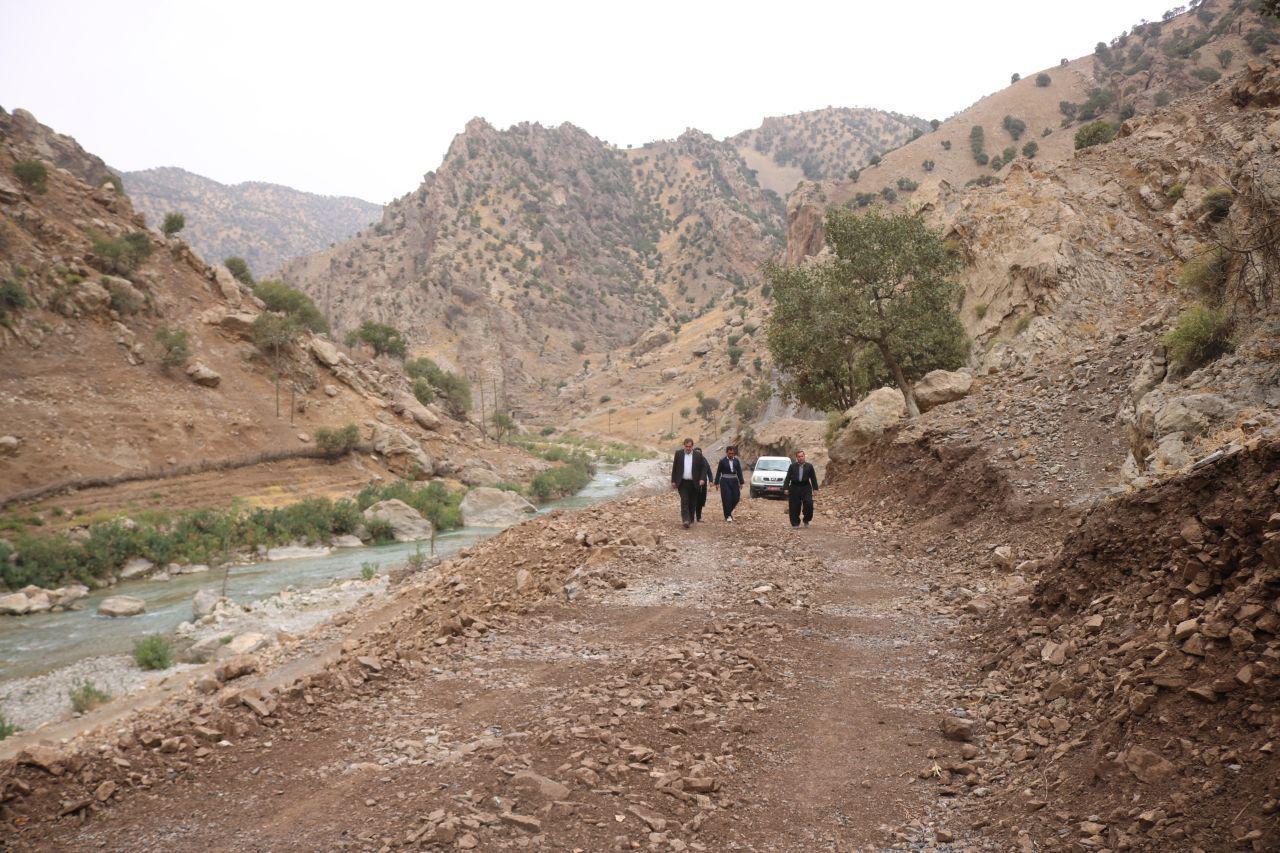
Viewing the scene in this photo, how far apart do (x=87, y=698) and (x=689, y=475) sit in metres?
11.4

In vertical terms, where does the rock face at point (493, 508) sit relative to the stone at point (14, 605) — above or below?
below

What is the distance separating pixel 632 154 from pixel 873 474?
163697mm

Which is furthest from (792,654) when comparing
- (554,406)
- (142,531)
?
(554,406)

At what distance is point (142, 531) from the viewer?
26031mm

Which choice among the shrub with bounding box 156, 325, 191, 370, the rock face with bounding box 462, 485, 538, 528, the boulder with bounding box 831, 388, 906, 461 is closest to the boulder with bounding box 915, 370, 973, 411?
the boulder with bounding box 831, 388, 906, 461

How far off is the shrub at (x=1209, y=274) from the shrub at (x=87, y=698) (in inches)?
774

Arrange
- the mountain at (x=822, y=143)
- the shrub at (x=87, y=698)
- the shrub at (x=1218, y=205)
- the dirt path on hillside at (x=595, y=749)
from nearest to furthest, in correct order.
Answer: the dirt path on hillside at (x=595, y=749) → the shrub at (x=87, y=698) → the shrub at (x=1218, y=205) → the mountain at (x=822, y=143)

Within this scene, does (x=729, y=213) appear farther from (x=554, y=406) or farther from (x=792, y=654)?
(x=792, y=654)

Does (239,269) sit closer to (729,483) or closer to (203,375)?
(203,375)

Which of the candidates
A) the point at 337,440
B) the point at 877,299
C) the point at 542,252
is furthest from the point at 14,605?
the point at 542,252

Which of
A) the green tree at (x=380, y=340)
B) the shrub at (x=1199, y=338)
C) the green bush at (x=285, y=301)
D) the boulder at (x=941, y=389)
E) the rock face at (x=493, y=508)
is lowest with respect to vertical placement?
the rock face at (x=493, y=508)

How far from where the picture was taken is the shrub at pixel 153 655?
14.8m

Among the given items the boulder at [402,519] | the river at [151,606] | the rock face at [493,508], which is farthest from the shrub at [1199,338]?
the rock face at [493,508]

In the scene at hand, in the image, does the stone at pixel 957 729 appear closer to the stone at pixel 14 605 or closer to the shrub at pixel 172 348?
the stone at pixel 14 605
